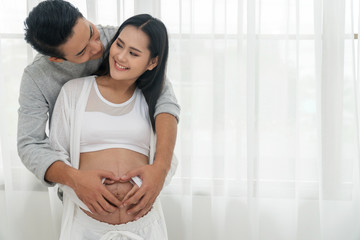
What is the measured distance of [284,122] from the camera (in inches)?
83.8

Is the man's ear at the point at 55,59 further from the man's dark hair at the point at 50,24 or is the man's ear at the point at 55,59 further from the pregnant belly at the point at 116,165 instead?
the pregnant belly at the point at 116,165

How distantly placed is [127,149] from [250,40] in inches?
35.0

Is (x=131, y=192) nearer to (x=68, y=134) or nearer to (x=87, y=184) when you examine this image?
(x=87, y=184)

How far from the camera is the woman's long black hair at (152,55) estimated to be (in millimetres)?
1446

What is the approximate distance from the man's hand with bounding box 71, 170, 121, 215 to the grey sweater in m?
0.10

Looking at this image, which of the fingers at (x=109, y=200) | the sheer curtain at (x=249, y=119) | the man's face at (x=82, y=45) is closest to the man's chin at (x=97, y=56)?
the man's face at (x=82, y=45)

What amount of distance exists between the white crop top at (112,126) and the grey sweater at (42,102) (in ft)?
0.26

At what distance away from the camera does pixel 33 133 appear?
1386 millimetres

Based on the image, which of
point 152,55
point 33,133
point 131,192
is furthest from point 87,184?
point 152,55

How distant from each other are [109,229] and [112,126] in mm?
322

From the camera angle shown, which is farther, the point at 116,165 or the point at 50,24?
the point at 116,165

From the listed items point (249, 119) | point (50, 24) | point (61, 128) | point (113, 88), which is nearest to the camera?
point (50, 24)

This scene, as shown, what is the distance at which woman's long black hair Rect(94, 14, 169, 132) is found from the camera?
4.74 feet

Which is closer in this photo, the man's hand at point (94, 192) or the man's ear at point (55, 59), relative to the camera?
the man's hand at point (94, 192)
